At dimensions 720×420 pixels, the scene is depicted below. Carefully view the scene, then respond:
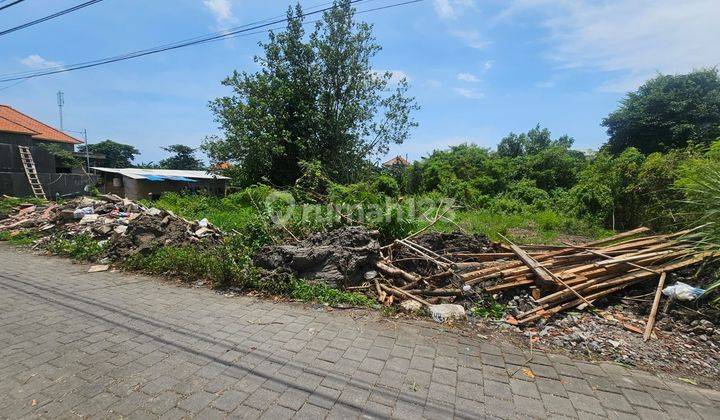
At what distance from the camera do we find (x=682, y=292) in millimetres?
3793

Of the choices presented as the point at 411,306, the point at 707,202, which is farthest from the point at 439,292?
the point at 707,202

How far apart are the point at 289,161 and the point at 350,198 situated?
7.37 meters

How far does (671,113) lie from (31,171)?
1368 inches

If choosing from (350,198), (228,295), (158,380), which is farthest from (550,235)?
(158,380)

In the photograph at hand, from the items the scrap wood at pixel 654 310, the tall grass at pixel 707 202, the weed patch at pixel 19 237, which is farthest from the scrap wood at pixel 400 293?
the weed patch at pixel 19 237

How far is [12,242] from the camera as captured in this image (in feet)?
26.7

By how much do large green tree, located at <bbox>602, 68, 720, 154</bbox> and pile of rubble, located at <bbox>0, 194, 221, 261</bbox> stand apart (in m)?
23.9

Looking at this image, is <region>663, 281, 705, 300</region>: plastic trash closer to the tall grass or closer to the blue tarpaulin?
the tall grass

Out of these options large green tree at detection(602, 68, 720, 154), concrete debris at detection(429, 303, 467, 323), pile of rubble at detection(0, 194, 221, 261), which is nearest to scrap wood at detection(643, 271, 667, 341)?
concrete debris at detection(429, 303, 467, 323)

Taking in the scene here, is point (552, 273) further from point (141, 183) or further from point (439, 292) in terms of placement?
point (141, 183)

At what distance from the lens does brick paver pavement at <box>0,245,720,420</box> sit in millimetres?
2361

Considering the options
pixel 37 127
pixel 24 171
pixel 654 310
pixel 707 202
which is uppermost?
pixel 37 127

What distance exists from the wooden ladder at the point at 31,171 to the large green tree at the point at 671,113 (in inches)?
1257

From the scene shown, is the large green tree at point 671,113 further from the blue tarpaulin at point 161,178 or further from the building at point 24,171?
the building at point 24,171
